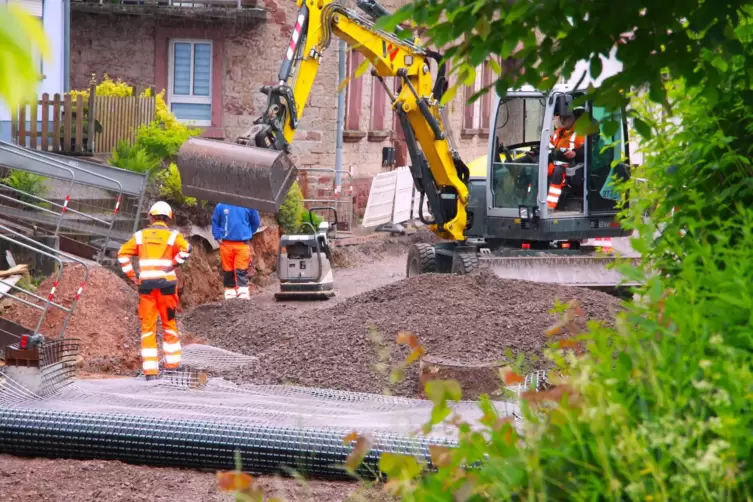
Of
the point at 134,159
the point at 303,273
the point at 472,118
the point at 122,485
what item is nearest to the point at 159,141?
the point at 134,159

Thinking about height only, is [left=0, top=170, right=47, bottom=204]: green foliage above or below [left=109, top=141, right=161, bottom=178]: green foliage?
below

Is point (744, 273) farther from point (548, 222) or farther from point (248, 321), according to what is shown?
point (548, 222)

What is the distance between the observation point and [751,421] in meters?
2.81

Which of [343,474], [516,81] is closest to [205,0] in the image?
[343,474]

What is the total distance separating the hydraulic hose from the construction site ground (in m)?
0.09

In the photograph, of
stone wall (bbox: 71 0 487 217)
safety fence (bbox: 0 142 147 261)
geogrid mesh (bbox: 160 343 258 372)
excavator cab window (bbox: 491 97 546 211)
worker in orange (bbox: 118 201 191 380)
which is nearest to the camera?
worker in orange (bbox: 118 201 191 380)

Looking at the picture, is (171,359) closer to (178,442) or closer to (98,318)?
(98,318)

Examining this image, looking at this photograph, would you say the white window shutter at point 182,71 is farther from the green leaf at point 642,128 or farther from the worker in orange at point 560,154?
the green leaf at point 642,128

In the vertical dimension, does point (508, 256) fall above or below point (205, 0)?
below

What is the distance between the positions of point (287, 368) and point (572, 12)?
735 cm

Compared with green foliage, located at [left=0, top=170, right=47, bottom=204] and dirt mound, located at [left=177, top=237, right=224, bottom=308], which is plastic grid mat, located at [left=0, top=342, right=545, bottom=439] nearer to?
green foliage, located at [left=0, top=170, right=47, bottom=204]

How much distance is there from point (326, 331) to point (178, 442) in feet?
→ 17.1

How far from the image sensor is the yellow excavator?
13719mm

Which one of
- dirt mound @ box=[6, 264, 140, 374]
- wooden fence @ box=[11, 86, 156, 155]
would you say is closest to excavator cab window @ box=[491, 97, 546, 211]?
dirt mound @ box=[6, 264, 140, 374]
